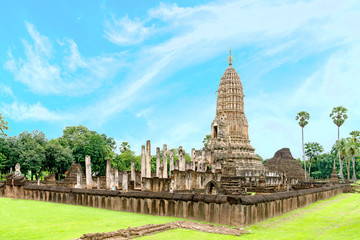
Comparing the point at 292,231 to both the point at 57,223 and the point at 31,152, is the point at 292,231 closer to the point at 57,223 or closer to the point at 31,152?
the point at 57,223

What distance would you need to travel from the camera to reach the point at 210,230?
9.18 meters

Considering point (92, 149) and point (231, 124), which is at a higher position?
point (231, 124)

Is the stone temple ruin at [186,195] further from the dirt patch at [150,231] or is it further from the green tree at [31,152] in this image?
the green tree at [31,152]

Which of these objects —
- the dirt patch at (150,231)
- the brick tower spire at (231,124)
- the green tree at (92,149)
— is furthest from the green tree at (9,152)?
the dirt patch at (150,231)

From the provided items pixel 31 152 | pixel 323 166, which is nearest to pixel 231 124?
pixel 31 152

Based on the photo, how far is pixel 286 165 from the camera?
64.9 metres

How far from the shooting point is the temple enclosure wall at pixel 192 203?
419 inches

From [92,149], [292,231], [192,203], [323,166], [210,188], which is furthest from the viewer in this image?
[323,166]

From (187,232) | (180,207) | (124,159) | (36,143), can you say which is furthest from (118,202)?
(124,159)

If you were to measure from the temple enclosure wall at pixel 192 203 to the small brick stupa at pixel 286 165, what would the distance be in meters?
48.2

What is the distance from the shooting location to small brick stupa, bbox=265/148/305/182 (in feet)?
208

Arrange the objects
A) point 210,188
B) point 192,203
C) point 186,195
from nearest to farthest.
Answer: point 192,203 → point 186,195 → point 210,188

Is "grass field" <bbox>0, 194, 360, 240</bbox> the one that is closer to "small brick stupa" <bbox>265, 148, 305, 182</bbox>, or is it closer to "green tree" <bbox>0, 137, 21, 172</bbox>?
"green tree" <bbox>0, 137, 21, 172</bbox>

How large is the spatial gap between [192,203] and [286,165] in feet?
189
